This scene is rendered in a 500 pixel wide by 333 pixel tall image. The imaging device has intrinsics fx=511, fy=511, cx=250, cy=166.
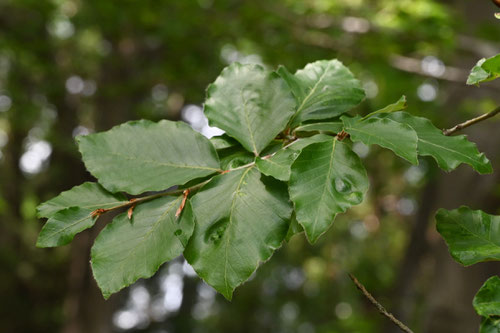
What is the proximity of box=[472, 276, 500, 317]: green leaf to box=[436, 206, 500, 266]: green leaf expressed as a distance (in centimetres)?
6

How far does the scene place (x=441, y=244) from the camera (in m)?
4.88

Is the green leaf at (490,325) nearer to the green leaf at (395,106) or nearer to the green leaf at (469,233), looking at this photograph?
the green leaf at (469,233)

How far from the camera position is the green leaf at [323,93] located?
813 millimetres

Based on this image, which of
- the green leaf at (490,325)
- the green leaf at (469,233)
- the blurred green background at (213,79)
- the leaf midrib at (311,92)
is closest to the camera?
the green leaf at (490,325)

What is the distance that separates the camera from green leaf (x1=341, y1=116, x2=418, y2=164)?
0.63 meters

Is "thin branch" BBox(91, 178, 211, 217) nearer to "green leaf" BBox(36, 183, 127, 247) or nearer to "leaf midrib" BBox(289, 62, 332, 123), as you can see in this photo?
"green leaf" BBox(36, 183, 127, 247)

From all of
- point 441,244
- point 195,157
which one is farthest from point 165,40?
point 195,157

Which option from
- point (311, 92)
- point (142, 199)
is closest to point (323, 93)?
point (311, 92)

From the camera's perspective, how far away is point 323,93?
→ 0.84m

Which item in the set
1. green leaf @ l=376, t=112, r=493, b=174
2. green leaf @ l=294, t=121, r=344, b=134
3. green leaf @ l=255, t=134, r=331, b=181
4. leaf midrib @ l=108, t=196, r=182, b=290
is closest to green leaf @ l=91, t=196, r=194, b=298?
leaf midrib @ l=108, t=196, r=182, b=290

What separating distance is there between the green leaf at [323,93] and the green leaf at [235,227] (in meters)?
0.17

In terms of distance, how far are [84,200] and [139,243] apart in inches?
4.8

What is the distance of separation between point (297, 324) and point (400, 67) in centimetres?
1222

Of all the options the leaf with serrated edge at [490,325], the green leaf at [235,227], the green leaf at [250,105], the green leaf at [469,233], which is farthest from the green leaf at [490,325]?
Result: the green leaf at [250,105]
